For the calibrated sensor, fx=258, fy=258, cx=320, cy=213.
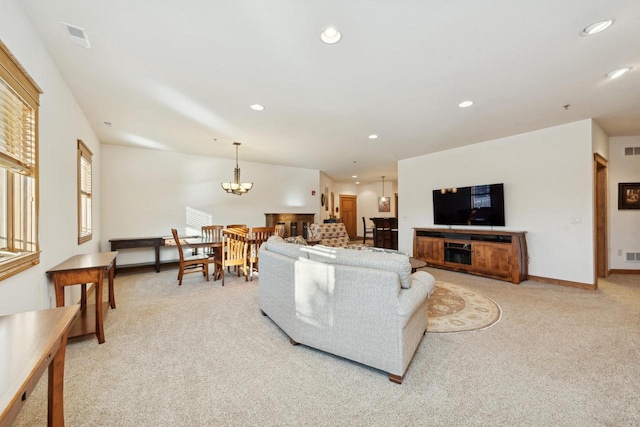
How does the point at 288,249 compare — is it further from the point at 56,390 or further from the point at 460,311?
the point at 460,311

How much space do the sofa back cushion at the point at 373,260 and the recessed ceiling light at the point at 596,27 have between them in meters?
2.29

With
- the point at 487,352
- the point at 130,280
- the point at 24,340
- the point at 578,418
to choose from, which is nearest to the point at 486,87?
the point at 487,352

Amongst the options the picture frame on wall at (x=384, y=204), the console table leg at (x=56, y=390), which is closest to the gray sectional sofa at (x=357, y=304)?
the console table leg at (x=56, y=390)

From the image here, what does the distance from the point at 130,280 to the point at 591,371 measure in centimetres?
631

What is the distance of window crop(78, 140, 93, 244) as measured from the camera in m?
3.52

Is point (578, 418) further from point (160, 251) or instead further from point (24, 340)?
point (160, 251)

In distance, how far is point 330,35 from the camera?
2.08m

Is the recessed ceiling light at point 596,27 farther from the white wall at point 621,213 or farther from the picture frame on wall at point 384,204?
the picture frame on wall at point 384,204

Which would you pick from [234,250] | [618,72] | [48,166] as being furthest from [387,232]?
[48,166]

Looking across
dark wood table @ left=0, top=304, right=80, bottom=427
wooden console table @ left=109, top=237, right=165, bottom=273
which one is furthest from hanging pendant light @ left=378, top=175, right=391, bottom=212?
dark wood table @ left=0, top=304, right=80, bottom=427

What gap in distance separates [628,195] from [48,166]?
880cm

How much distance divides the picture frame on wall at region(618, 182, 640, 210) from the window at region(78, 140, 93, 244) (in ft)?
30.0

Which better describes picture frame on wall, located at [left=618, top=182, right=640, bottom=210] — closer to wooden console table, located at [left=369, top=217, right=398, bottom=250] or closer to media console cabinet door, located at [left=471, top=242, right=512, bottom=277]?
media console cabinet door, located at [left=471, top=242, right=512, bottom=277]

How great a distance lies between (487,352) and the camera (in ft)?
7.45
